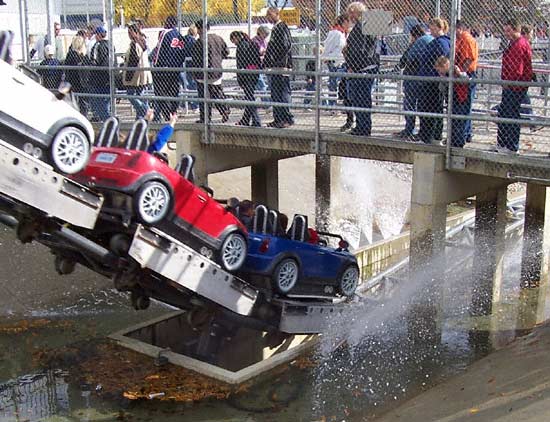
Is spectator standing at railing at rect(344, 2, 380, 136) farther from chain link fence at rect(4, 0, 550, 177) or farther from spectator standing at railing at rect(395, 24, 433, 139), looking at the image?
spectator standing at railing at rect(395, 24, 433, 139)

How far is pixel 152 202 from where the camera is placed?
30.0 ft

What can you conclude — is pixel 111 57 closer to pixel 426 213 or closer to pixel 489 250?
pixel 426 213

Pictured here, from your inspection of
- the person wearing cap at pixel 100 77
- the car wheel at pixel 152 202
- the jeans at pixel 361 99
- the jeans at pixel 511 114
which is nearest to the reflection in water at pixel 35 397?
the car wheel at pixel 152 202

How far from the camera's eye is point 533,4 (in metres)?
12.5

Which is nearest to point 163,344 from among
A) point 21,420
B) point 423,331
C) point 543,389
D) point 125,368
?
point 125,368

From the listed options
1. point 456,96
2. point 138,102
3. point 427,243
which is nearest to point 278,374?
point 427,243

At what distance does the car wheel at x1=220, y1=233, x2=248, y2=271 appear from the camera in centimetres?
1031

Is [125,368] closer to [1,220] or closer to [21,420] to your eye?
[21,420]

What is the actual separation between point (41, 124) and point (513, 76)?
241 inches

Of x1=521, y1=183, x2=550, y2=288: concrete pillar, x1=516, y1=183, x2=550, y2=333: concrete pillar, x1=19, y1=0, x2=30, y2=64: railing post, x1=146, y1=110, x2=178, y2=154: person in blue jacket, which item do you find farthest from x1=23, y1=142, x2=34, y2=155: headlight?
x1=521, y1=183, x2=550, y2=288: concrete pillar

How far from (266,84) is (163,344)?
6.81 m

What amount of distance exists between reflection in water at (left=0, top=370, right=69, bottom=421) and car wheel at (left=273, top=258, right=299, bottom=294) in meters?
3.01

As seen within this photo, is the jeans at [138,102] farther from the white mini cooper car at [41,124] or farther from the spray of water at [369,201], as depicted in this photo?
the spray of water at [369,201]

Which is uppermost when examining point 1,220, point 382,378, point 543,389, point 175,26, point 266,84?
point 175,26
